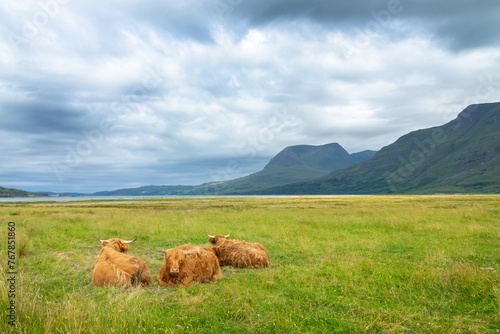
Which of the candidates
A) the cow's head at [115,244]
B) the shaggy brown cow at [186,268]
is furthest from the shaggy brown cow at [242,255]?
the cow's head at [115,244]

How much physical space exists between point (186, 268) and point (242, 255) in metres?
2.61

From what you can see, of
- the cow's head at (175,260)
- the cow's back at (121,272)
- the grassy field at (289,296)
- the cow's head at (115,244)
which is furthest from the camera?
the cow's head at (115,244)

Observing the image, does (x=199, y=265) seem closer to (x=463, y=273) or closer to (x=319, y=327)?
(x=319, y=327)

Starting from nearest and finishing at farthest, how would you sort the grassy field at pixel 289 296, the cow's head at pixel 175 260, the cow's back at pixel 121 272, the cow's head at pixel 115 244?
1. the grassy field at pixel 289 296
2. the cow's back at pixel 121 272
3. the cow's head at pixel 175 260
4. the cow's head at pixel 115 244

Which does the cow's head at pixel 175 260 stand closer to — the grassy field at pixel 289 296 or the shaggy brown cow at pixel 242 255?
the grassy field at pixel 289 296

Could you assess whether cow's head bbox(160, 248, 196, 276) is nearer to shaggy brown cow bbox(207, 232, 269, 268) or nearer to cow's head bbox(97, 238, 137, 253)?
shaggy brown cow bbox(207, 232, 269, 268)

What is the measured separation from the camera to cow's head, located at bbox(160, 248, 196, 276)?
25.7 ft

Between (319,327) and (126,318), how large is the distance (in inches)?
136

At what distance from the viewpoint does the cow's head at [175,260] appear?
7834mm

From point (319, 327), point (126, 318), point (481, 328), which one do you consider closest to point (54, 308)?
point (126, 318)

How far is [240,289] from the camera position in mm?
6965

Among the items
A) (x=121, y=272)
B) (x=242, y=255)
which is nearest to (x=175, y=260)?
(x=121, y=272)

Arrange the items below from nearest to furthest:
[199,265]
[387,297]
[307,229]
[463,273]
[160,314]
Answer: [160,314] → [387,297] → [463,273] → [199,265] → [307,229]

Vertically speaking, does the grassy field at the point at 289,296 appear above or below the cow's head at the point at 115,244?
below
